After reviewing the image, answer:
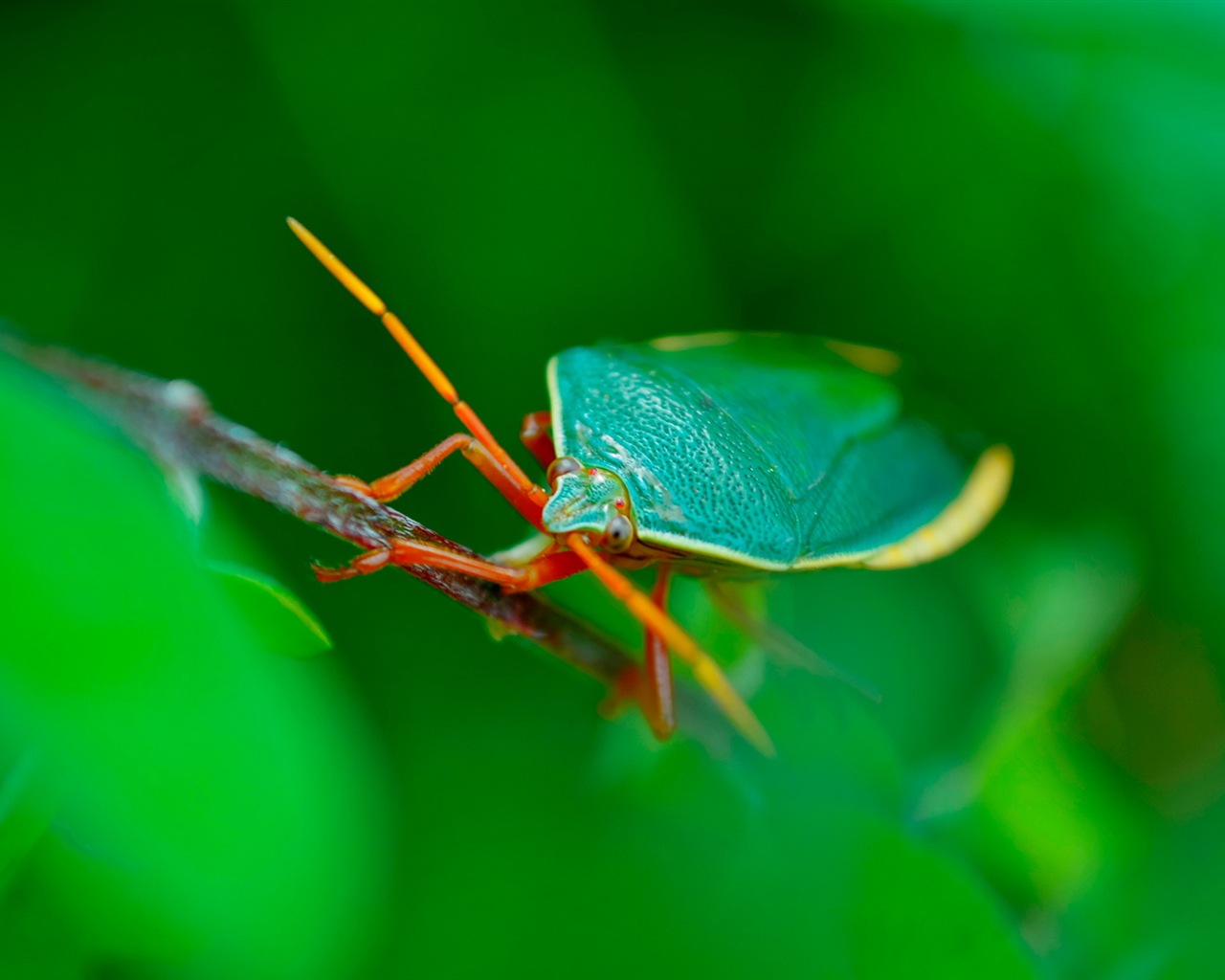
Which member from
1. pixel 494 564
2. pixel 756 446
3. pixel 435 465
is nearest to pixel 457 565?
pixel 494 564

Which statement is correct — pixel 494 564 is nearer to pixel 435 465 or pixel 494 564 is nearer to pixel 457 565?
pixel 457 565

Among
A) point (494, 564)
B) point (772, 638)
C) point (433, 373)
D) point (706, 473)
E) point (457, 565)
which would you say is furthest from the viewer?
point (772, 638)

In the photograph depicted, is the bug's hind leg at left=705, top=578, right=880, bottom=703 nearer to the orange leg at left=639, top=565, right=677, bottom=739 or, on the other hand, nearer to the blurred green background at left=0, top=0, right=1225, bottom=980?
the blurred green background at left=0, top=0, right=1225, bottom=980

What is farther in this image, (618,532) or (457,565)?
(618,532)

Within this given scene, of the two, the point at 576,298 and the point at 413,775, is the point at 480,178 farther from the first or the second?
the point at 413,775

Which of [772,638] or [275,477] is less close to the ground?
[275,477]

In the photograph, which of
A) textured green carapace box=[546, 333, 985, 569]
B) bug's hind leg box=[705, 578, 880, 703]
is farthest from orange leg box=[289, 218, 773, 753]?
bug's hind leg box=[705, 578, 880, 703]

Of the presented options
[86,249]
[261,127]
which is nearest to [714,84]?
[261,127]

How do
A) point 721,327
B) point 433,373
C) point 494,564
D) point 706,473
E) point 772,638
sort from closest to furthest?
point 494,564 < point 433,373 < point 706,473 < point 772,638 < point 721,327
